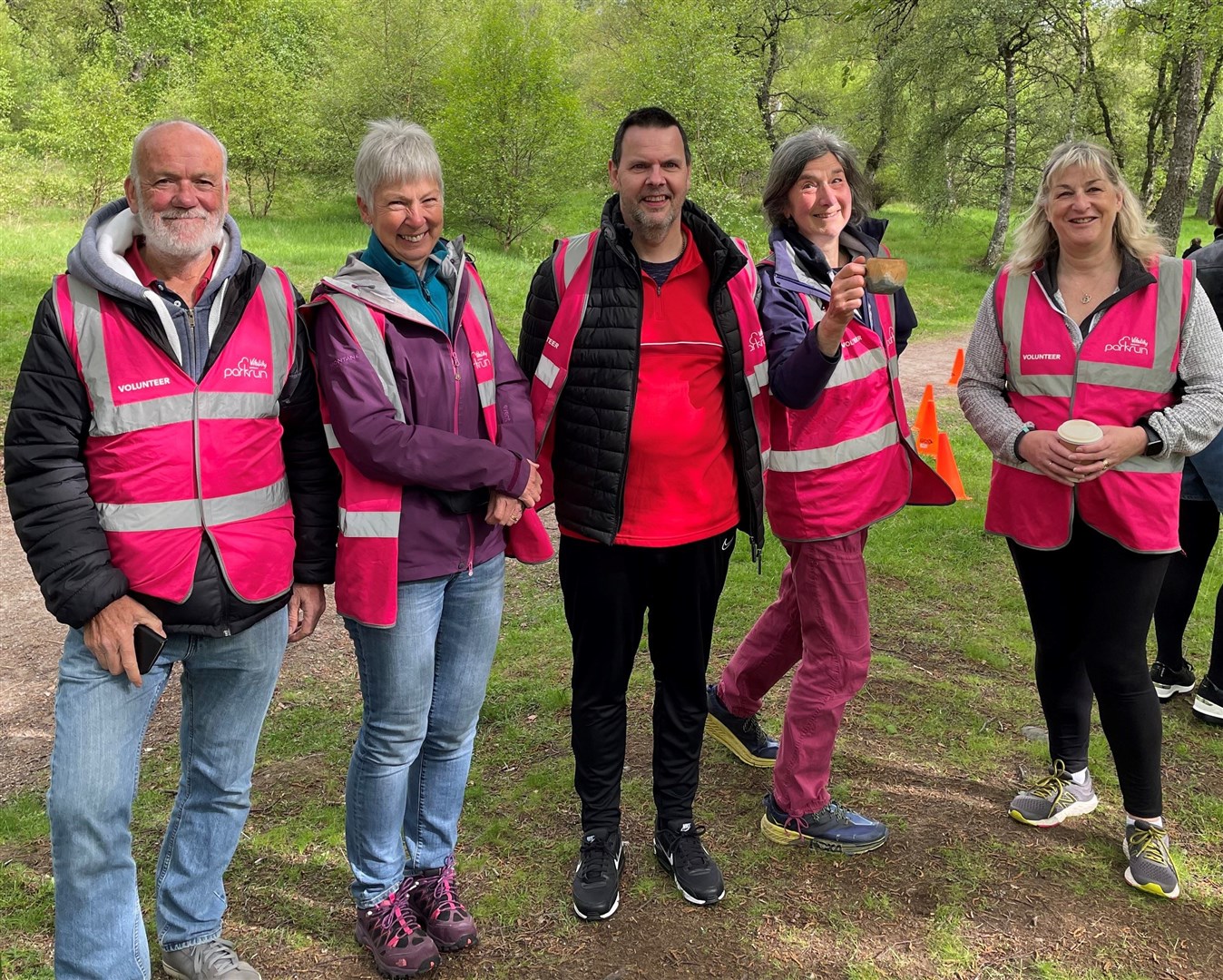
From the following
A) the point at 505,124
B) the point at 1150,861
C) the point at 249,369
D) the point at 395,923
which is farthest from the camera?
the point at 505,124

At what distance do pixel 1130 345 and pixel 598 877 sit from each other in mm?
2446

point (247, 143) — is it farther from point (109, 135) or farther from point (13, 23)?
point (13, 23)

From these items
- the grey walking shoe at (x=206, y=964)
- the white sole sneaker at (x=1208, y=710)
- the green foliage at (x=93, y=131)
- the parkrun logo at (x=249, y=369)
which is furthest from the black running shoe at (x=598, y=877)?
the green foliage at (x=93, y=131)

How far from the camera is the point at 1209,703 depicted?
14.3 feet

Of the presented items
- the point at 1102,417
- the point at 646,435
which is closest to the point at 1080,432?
the point at 1102,417

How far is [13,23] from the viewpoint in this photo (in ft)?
121

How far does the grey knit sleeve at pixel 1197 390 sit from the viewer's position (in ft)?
9.86

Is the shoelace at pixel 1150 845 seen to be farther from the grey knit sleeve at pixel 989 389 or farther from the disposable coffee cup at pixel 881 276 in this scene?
the disposable coffee cup at pixel 881 276

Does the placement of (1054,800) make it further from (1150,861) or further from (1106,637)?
(1106,637)

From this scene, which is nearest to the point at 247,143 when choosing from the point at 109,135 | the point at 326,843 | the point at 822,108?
the point at 109,135

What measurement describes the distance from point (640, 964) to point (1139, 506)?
213 centimetres

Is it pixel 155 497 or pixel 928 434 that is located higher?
pixel 155 497

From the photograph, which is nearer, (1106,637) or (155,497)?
(155,497)

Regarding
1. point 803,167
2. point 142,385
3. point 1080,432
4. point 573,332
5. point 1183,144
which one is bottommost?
Result: point 1080,432
